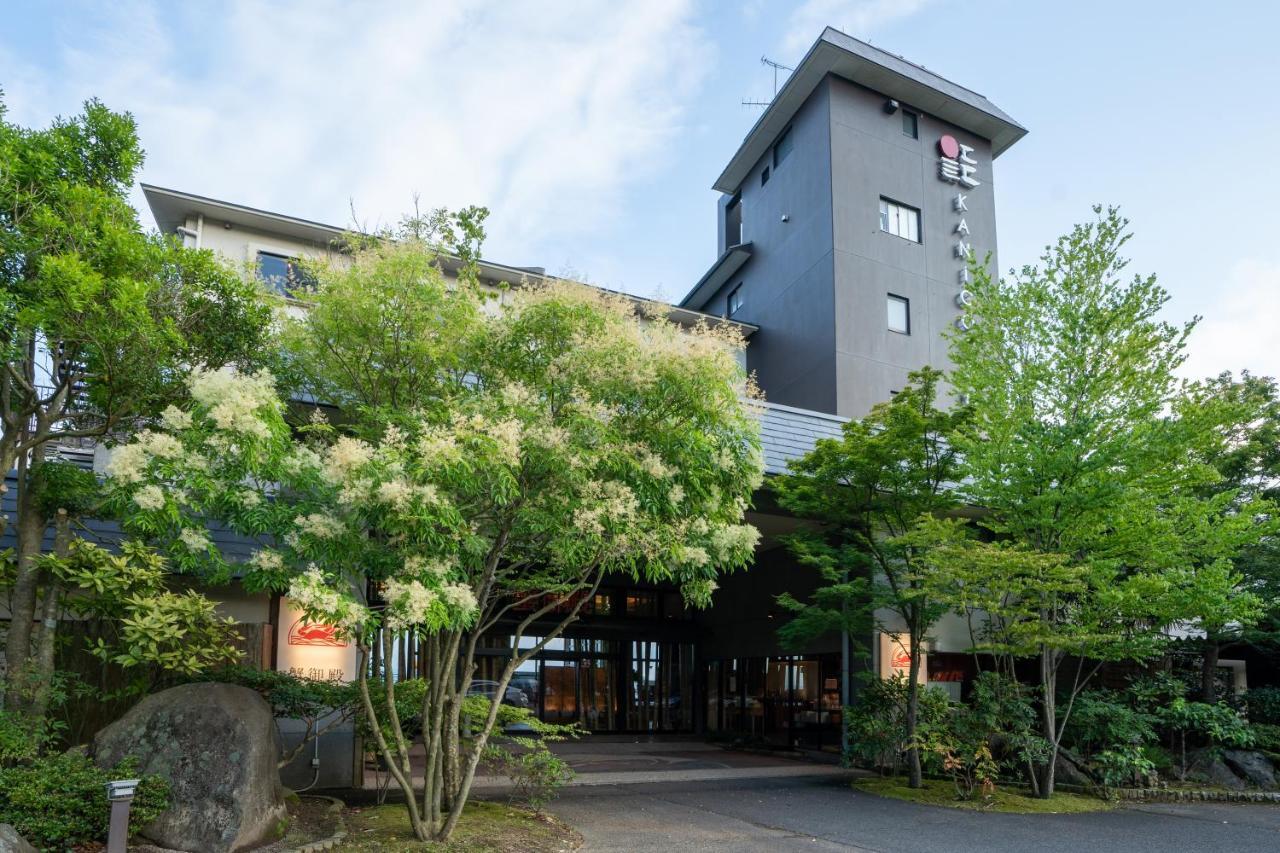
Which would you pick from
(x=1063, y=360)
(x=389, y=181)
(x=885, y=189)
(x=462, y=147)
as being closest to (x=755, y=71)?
(x=885, y=189)

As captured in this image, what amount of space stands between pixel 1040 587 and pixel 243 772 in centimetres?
921

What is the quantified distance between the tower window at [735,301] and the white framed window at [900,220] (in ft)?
19.2

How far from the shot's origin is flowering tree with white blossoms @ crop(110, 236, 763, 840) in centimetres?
650

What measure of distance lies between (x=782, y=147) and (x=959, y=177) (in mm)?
5520

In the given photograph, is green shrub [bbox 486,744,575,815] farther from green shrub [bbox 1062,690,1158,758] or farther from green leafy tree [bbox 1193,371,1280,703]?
green leafy tree [bbox 1193,371,1280,703]

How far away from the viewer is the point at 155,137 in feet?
28.9

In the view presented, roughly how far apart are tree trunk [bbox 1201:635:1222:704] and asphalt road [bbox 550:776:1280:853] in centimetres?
386

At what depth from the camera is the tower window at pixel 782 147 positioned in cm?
2733

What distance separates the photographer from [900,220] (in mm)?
25984

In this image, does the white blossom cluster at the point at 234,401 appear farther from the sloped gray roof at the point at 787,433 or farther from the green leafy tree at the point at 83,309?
the sloped gray roof at the point at 787,433

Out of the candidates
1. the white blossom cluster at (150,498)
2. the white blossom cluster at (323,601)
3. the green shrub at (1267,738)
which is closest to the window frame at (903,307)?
the green shrub at (1267,738)

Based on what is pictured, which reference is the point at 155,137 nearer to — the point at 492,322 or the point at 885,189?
the point at 492,322

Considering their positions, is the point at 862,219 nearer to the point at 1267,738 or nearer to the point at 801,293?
the point at 801,293

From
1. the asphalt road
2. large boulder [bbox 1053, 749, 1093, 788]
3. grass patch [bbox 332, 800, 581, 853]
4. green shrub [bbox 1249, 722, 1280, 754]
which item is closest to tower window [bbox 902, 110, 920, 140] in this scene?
green shrub [bbox 1249, 722, 1280, 754]
